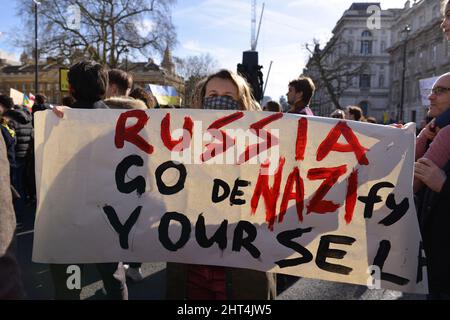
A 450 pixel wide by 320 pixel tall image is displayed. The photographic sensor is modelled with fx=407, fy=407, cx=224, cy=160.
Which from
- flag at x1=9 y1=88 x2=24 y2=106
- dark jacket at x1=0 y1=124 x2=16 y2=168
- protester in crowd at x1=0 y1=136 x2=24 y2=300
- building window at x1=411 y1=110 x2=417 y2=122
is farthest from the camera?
building window at x1=411 y1=110 x2=417 y2=122

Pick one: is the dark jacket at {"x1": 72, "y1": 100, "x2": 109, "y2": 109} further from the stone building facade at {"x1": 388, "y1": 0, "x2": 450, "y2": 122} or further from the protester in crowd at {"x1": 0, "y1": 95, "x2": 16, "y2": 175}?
the stone building facade at {"x1": 388, "y1": 0, "x2": 450, "y2": 122}

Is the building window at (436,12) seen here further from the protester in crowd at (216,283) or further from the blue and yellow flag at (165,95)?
the protester in crowd at (216,283)

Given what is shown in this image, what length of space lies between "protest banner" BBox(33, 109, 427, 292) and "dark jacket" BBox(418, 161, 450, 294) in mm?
266

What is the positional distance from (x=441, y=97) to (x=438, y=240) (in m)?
0.87

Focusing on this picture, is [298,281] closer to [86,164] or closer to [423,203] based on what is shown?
[423,203]

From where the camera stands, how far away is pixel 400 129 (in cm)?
199

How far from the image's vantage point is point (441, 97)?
241 cm

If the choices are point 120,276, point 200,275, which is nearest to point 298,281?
point 120,276

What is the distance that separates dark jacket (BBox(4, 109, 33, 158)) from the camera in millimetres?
6395

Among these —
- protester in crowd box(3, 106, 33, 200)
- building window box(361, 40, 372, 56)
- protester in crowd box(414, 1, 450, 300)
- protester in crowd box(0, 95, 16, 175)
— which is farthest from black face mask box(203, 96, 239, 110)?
building window box(361, 40, 372, 56)

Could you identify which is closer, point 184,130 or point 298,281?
point 184,130

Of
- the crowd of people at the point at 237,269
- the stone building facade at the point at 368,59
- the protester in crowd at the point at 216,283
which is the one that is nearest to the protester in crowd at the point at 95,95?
the crowd of people at the point at 237,269
